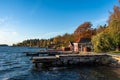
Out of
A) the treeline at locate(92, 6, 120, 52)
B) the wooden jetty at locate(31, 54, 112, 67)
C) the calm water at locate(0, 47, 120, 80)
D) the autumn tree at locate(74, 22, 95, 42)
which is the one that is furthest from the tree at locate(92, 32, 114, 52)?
the autumn tree at locate(74, 22, 95, 42)

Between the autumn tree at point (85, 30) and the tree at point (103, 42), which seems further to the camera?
the autumn tree at point (85, 30)

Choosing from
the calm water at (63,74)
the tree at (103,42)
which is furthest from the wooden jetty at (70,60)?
the tree at (103,42)

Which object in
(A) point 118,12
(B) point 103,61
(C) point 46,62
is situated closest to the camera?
(C) point 46,62

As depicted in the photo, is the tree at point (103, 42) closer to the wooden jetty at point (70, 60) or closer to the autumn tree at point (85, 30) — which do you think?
the wooden jetty at point (70, 60)

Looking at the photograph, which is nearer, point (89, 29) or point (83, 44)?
point (83, 44)


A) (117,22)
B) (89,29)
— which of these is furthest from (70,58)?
(89,29)

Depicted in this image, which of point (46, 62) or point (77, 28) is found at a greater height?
point (77, 28)

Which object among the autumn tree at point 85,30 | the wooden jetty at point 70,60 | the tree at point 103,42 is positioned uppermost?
the autumn tree at point 85,30

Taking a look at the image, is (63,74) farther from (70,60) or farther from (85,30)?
(85,30)

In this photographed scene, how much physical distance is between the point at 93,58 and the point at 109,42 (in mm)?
11146

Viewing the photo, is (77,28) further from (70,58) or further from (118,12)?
(70,58)

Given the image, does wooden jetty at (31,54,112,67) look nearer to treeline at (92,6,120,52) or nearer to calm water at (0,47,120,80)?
calm water at (0,47,120,80)

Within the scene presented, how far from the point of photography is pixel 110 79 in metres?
23.9

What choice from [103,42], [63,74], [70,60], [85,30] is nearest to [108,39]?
[103,42]
